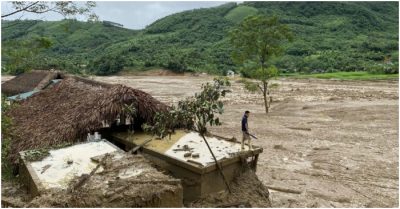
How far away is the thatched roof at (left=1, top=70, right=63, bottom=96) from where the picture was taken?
1998 centimetres

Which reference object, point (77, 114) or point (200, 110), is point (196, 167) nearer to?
point (200, 110)

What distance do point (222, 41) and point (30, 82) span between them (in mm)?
54847

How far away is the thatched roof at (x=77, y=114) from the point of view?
376 inches

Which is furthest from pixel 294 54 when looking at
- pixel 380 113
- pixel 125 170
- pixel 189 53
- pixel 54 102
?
pixel 125 170

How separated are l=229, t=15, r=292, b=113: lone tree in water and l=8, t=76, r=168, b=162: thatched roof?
34.8 ft

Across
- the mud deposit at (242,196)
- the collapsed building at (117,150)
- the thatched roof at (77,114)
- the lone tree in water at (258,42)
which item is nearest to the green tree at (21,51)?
the thatched roof at (77,114)

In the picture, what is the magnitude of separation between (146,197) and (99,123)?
3.50 m

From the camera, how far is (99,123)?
31.2ft

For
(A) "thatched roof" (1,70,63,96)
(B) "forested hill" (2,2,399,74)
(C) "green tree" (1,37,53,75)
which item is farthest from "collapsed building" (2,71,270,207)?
(B) "forested hill" (2,2,399,74)

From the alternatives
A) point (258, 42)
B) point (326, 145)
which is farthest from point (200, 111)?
point (258, 42)

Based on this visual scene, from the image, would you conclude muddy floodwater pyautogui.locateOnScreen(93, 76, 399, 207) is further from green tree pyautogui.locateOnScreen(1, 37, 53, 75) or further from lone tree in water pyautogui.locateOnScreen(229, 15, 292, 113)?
green tree pyautogui.locateOnScreen(1, 37, 53, 75)

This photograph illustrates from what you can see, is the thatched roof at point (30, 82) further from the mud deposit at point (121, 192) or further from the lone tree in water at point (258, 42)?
the mud deposit at point (121, 192)

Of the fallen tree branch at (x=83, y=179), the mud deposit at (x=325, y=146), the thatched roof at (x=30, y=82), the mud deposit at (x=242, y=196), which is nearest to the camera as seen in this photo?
the fallen tree branch at (x=83, y=179)

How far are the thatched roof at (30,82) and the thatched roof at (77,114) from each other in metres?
8.17
